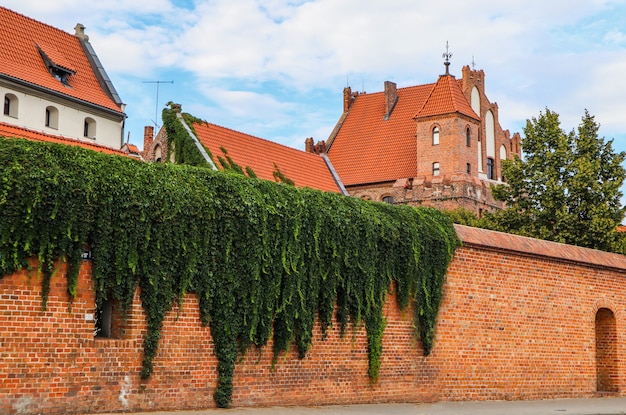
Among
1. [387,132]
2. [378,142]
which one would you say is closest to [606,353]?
[378,142]

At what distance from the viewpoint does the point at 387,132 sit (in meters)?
53.7

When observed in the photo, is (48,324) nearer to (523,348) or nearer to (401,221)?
(401,221)

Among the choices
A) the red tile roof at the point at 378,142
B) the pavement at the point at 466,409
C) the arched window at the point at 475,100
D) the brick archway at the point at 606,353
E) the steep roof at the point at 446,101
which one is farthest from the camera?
the arched window at the point at 475,100

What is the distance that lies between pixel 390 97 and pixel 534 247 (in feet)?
120

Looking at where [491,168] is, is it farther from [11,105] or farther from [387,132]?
[11,105]

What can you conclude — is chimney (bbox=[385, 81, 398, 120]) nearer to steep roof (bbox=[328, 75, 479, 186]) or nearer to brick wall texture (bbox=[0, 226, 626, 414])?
steep roof (bbox=[328, 75, 479, 186])

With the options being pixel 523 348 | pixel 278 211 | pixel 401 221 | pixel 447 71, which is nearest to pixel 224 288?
pixel 278 211

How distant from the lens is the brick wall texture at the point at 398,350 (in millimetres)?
10906

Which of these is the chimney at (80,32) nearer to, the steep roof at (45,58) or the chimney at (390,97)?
the steep roof at (45,58)

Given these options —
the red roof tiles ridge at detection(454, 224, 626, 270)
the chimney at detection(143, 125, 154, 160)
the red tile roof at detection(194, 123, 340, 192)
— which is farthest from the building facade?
the red roof tiles ridge at detection(454, 224, 626, 270)

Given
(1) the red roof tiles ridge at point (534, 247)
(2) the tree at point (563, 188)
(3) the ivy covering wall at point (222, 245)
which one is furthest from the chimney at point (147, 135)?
(3) the ivy covering wall at point (222, 245)

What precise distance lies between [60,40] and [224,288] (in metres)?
28.4

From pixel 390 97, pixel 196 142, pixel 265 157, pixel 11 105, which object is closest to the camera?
pixel 196 142

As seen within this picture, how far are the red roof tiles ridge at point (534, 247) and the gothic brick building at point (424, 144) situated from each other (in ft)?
85.8
